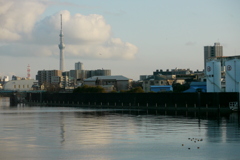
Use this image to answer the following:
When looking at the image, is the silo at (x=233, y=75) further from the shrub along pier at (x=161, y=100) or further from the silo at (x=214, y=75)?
the shrub along pier at (x=161, y=100)

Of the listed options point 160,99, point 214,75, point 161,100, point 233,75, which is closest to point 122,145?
point 233,75

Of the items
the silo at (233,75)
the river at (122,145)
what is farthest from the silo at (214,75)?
the river at (122,145)

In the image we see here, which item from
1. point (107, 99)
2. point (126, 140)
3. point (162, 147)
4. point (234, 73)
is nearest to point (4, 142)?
point (126, 140)

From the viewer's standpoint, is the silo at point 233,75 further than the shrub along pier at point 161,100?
Yes

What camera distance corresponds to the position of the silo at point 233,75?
115 metres

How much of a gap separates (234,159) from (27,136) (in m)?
23.0

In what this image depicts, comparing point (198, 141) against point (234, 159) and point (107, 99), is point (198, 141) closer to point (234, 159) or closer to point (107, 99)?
point (234, 159)

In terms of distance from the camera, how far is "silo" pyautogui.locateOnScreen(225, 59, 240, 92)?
115438 millimetres

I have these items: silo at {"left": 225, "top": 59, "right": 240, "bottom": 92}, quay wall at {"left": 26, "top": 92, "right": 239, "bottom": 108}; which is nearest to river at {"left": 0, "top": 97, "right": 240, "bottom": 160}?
quay wall at {"left": 26, "top": 92, "right": 239, "bottom": 108}

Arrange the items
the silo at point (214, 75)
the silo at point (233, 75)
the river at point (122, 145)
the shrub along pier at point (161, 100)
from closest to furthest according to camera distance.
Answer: the river at point (122, 145) < the shrub along pier at point (161, 100) < the silo at point (233, 75) < the silo at point (214, 75)

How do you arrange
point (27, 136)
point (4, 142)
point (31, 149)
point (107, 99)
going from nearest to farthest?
point (31, 149), point (4, 142), point (27, 136), point (107, 99)

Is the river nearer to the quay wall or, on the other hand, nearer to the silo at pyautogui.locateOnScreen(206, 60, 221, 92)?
the quay wall

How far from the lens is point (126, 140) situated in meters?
45.7

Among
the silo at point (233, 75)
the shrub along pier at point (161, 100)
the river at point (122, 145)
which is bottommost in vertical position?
the river at point (122, 145)
